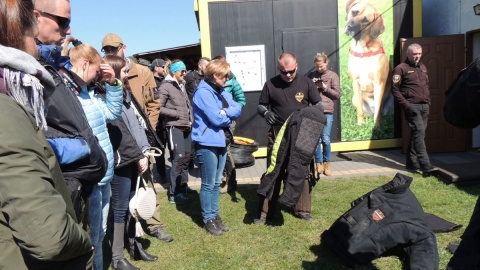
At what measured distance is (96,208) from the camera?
2.77 metres

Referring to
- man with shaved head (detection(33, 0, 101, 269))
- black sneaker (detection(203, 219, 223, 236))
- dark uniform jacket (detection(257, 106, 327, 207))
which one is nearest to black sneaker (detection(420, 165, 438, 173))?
dark uniform jacket (detection(257, 106, 327, 207))

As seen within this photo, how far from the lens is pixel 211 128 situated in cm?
437

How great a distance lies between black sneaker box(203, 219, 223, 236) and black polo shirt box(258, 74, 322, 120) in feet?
4.91

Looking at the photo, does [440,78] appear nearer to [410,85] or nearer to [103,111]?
[410,85]

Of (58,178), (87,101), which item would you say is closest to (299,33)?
(87,101)

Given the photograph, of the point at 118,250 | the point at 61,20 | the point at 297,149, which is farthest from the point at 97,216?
the point at 297,149

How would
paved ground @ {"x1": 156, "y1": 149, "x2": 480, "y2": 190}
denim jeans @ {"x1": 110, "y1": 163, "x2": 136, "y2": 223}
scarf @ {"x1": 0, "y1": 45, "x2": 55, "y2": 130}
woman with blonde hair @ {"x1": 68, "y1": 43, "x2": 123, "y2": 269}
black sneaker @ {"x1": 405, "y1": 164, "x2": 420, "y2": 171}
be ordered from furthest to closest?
black sneaker @ {"x1": 405, "y1": 164, "x2": 420, "y2": 171} → paved ground @ {"x1": 156, "y1": 149, "x2": 480, "y2": 190} → denim jeans @ {"x1": 110, "y1": 163, "x2": 136, "y2": 223} → woman with blonde hair @ {"x1": 68, "y1": 43, "x2": 123, "y2": 269} → scarf @ {"x1": 0, "y1": 45, "x2": 55, "y2": 130}

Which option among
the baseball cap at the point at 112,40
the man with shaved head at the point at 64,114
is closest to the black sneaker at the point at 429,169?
the baseball cap at the point at 112,40

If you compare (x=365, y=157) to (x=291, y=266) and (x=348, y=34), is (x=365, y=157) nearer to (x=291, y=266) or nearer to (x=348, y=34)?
(x=348, y=34)

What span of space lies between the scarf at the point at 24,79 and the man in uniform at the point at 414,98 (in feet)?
20.0

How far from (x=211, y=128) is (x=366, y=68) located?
17.3 ft

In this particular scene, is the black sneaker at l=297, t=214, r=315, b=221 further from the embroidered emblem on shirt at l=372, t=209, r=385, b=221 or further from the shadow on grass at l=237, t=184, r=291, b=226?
the embroidered emblem on shirt at l=372, t=209, r=385, b=221

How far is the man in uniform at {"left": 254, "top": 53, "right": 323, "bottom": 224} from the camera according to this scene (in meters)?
4.84

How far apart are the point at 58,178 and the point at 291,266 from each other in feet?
8.76
